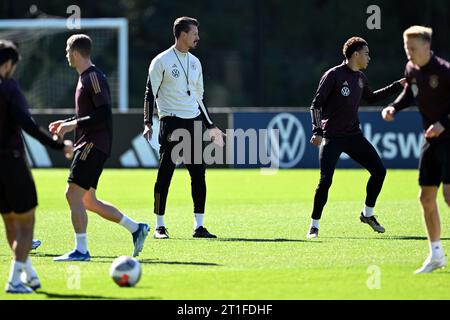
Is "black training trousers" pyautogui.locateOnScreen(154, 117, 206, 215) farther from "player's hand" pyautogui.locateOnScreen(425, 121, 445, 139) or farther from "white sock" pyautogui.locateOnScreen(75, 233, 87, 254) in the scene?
"player's hand" pyautogui.locateOnScreen(425, 121, 445, 139)

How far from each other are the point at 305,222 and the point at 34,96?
977 inches

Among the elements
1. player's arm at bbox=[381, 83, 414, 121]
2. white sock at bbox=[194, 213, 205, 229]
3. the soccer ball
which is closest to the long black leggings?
white sock at bbox=[194, 213, 205, 229]

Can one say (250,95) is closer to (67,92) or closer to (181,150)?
(67,92)

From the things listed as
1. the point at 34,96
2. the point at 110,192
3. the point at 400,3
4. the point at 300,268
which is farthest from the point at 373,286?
the point at 400,3

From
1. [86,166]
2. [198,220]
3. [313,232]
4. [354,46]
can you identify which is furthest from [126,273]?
[354,46]

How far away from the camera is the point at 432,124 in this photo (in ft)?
33.4

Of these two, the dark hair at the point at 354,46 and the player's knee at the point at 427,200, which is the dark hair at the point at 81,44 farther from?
the player's knee at the point at 427,200

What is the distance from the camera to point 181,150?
43.7 ft

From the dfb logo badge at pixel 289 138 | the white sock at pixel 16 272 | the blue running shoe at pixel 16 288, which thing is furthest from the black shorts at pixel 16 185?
the dfb logo badge at pixel 289 138

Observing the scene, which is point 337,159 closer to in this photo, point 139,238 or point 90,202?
point 139,238

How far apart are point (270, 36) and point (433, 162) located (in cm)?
3956

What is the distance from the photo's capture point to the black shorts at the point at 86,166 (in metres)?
11.0

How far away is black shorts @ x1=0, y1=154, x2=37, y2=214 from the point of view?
9.13 metres

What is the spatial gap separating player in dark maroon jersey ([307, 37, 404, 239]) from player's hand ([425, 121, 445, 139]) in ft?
9.95
